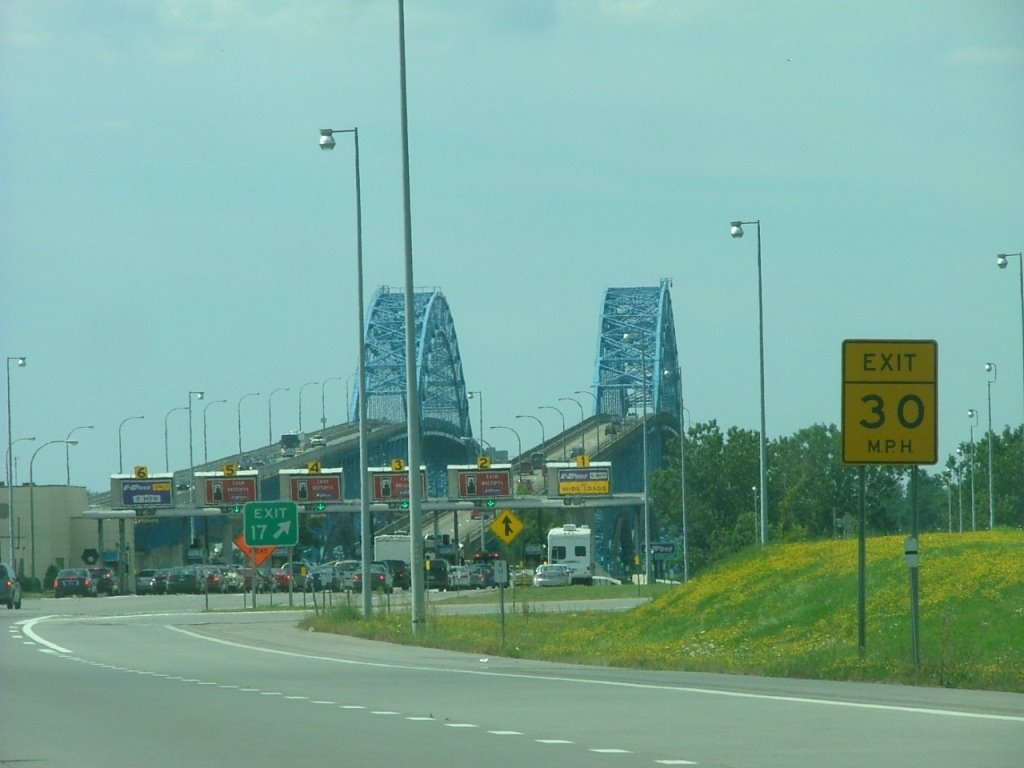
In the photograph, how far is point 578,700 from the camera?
1895 cm

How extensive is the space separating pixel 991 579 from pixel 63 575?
64.0m

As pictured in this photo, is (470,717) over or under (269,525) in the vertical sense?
under

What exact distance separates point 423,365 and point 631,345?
23521 millimetres

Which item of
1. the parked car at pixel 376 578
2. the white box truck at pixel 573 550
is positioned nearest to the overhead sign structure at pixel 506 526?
the parked car at pixel 376 578

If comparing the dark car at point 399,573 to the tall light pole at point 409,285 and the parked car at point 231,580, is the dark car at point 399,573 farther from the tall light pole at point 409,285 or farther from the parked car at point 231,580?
the tall light pole at point 409,285

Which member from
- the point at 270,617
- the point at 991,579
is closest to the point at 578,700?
the point at 991,579

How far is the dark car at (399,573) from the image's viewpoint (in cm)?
8925

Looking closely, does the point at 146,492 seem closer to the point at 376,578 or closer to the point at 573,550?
the point at 376,578

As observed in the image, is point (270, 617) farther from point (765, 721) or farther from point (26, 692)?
point (765, 721)

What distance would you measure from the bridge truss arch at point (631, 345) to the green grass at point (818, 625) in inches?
5516

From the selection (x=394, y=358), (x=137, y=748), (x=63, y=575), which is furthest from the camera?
(x=394, y=358)

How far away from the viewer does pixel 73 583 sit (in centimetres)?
8444

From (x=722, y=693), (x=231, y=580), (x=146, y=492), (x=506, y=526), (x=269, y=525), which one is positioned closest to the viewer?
(x=722, y=693)

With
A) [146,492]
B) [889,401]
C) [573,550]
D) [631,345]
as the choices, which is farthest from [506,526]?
[631,345]
